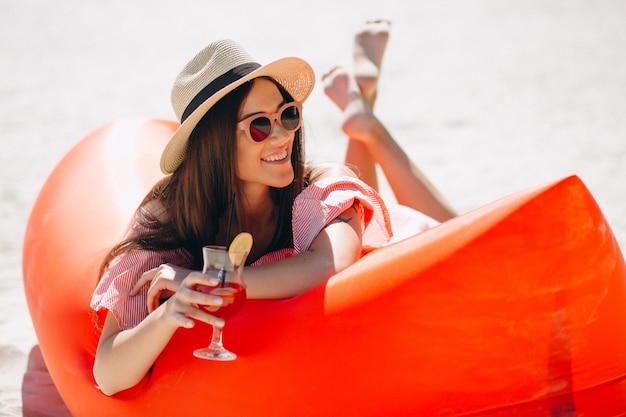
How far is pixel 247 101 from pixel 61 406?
139cm

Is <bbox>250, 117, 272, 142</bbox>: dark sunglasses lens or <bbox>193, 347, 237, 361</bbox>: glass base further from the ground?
<bbox>250, 117, 272, 142</bbox>: dark sunglasses lens

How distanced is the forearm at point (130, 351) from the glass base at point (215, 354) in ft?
0.28

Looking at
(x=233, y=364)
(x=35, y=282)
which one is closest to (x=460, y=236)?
(x=233, y=364)

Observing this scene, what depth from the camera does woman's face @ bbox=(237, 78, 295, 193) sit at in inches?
97.5

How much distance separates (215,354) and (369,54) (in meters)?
2.31

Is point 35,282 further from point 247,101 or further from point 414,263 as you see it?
point 414,263

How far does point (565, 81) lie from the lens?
7.40 metres

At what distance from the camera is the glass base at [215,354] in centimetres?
213

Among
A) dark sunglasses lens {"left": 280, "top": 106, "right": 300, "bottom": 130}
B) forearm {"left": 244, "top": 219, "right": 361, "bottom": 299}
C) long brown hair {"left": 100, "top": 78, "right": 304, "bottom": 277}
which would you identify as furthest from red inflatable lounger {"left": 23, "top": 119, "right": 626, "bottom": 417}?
dark sunglasses lens {"left": 280, "top": 106, "right": 300, "bottom": 130}

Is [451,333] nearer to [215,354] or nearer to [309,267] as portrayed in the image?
[309,267]

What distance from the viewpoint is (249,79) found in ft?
7.91

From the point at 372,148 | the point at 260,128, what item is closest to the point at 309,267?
the point at 260,128

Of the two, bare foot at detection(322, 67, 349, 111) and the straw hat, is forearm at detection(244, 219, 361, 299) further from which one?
bare foot at detection(322, 67, 349, 111)

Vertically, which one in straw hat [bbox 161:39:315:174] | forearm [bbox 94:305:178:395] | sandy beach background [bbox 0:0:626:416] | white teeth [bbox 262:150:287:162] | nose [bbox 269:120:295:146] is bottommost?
sandy beach background [bbox 0:0:626:416]
